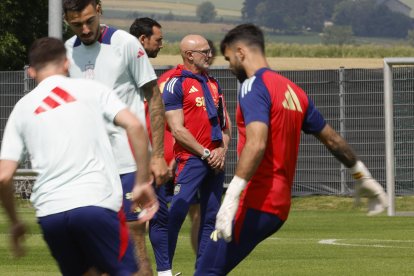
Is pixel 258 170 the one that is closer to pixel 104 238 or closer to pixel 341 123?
pixel 104 238

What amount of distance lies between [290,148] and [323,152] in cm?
1838

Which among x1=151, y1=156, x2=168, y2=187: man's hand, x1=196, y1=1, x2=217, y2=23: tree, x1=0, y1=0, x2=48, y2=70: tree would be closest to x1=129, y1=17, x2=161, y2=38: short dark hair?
x1=151, y1=156, x2=168, y2=187: man's hand

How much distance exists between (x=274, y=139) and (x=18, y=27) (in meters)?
31.3

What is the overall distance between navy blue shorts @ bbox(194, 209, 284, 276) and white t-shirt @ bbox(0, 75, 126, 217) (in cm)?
112

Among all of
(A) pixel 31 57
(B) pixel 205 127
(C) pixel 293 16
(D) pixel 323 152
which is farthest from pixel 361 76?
(C) pixel 293 16

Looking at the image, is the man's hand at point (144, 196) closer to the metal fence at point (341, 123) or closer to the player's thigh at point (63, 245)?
the player's thigh at point (63, 245)

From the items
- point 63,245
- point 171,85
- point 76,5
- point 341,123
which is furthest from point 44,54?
point 341,123

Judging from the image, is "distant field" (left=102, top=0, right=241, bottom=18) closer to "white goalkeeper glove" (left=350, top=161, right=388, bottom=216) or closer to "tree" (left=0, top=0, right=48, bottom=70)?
"tree" (left=0, top=0, right=48, bottom=70)

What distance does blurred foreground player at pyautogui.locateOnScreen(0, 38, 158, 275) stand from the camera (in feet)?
24.7

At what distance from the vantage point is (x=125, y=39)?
10.0m

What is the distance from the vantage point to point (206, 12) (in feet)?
528

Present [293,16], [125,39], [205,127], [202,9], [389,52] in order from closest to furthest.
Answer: [125,39] → [205,127] → [389,52] → [202,9] → [293,16]

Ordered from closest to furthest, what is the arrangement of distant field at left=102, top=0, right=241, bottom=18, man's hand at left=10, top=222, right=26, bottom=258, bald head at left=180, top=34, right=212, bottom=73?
man's hand at left=10, top=222, right=26, bottom=258 < bald head at left=180, top=34, right=212, bottom=73 < distant field at left=102, top=0, right=241, bottom=18

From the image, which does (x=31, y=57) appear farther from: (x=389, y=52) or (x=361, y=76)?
(x=389, y=52)
